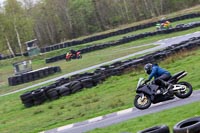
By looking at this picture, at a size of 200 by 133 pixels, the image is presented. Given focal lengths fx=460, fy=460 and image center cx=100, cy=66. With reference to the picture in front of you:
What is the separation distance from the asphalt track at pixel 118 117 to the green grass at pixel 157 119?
68 cm

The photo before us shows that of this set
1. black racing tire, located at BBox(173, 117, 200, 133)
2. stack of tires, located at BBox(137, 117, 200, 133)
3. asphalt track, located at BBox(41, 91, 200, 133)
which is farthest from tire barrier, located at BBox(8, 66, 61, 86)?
black racing tire, located at BBox(173, 117, 200, 133)

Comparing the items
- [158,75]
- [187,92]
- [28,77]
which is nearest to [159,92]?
[158,75]

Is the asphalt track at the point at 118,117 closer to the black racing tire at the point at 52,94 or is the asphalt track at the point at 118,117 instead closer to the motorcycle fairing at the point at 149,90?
the motorcycle fairing at the point at 149,90

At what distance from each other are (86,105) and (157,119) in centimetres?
633

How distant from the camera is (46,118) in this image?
1712 centimetres

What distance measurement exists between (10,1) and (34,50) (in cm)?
2150

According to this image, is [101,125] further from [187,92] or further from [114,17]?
[114,17]

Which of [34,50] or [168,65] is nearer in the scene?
[168,65]

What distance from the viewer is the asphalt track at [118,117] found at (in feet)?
43.3

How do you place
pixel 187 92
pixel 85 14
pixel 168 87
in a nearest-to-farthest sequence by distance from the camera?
pixel 187 92 → pixel 168 87 → pixel 85 14

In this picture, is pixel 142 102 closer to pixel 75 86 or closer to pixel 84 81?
pixel 75 86

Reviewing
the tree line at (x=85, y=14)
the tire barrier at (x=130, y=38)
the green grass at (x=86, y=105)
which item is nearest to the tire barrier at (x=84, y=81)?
the green grass at (x=86, y=105)

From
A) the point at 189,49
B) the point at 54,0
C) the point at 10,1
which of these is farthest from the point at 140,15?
the point at 189,49

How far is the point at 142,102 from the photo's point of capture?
14.0 m
